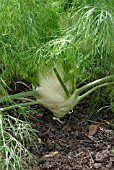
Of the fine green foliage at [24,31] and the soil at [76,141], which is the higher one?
the fine green foliage at [24,31]

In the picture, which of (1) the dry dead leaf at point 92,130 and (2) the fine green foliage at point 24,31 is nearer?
(2) the fine green foliage at point 24,31

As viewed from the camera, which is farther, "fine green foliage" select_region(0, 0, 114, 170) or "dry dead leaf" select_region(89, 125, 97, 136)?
"dry dead leaf" select_region(89, 125, 97, 136)

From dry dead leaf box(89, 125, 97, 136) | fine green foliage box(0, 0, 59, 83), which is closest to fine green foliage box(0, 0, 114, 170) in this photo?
fine green foliage box(0, 0, 59, 83)

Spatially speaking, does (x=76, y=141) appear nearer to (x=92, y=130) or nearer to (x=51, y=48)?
(x=92, y=130)

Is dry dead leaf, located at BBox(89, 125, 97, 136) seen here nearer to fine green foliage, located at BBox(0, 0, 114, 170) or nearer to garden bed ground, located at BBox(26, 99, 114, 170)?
garden bed ground, located at BBox(26, 99, 114, 170)

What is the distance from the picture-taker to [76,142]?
1525 mm

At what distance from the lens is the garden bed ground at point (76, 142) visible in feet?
4.61

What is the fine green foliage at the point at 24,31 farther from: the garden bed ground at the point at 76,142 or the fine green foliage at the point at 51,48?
the garden bed ground at the point at 76,142

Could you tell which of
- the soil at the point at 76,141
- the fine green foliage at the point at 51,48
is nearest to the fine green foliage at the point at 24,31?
the fine green foliage at the point at 51,48

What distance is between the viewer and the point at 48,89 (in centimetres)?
161

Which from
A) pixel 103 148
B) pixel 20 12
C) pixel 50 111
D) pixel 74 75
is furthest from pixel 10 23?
pixel 103 148

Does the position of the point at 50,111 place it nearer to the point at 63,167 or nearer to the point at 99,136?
the point at 99,136

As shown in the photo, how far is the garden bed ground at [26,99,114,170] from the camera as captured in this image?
55.4 inches

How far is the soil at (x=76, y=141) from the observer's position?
1.41 metres
